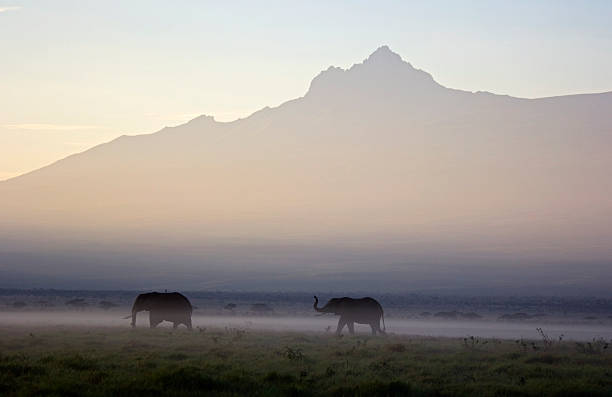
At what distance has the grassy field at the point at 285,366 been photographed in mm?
17734

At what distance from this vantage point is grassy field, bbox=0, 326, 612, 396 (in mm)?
17734

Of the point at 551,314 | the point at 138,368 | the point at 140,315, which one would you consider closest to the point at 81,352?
the point at 138,368

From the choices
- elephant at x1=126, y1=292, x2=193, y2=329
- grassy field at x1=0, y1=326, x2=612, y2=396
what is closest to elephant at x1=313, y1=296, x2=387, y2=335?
grassy field at x1=0, y1=326, x2=612, y2=396

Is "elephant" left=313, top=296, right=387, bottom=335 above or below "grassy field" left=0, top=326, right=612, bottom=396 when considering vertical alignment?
above

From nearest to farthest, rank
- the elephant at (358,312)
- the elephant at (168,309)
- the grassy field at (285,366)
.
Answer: the grassy field at (285,366), the elephant at (358,312), the elephant at (168,309)

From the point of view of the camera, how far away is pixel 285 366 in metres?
22.2

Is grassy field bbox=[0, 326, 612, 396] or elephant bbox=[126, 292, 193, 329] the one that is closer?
grassy field bbox=[0, 326, 612, 396]

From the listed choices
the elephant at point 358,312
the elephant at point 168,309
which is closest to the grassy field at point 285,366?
the elephant at point 358,312

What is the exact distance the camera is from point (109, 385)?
17.3 meters

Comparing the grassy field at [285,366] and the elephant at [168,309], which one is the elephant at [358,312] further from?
the elephant at [168,309]

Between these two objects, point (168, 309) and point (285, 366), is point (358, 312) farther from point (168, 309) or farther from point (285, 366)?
point (285, 366)

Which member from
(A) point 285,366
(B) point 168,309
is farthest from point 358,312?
(A) point 285,366

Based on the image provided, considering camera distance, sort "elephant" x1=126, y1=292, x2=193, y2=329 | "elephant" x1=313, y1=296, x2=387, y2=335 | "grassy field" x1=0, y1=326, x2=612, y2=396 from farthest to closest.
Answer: "elephant" x1=126, y1=292, x2=193, y2=329, "elephant" x1=313, y1=296, x2=387, y2=335, "grassy field" x1=0, y1=326, x2=612, y2=396

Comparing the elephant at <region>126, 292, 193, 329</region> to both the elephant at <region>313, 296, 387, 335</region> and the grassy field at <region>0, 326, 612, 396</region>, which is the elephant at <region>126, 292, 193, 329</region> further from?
the elephant at <region>313, 296, 387, 335</region>
